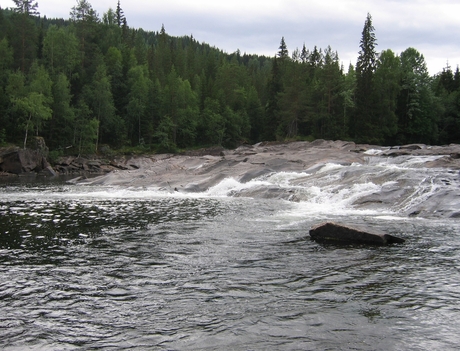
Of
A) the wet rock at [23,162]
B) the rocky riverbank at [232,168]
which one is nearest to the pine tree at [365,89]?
the rocky riverbank at [232,168]

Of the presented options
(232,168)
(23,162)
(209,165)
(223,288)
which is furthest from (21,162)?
(223,288)

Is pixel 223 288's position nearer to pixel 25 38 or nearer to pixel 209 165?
pixel 209 165

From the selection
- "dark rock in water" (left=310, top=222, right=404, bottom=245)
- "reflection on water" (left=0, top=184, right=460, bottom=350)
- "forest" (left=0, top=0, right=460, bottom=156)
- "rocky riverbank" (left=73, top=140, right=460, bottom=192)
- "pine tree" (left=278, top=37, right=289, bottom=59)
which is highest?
"pine tree" (left=278, top=37, right=289, bottom=59)

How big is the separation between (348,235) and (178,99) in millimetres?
83136

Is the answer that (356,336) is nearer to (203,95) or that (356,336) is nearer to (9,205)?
(9,205)

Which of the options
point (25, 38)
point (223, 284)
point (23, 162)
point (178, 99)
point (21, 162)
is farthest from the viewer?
point (178, 99)

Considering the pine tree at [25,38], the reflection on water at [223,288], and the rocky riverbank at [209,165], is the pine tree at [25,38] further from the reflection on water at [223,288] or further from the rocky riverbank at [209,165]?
the reflection on water at [223,288]

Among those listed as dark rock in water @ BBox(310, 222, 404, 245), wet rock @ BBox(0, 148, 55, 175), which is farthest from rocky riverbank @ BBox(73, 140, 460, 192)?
dark rock in water @ BBox(310, 222, 404, 245)

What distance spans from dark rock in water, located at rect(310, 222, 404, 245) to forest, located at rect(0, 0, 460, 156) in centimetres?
6169

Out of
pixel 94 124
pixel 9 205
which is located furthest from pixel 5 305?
pixel 94 124

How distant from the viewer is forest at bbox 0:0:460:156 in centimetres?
7606

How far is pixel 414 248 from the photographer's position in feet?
49.7

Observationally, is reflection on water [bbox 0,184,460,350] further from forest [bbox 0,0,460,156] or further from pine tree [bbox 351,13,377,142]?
pine tree [bbox 351,13,377,142]

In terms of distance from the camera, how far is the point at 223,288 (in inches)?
438
